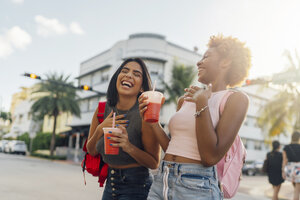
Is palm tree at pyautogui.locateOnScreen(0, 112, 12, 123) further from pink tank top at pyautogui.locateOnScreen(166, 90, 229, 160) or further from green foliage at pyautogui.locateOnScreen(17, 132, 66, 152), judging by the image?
pink tank top at pyautogui.locateOnScreen(166, 90, 229, 160)

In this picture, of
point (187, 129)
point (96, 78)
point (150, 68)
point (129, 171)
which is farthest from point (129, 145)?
point (96, 78)

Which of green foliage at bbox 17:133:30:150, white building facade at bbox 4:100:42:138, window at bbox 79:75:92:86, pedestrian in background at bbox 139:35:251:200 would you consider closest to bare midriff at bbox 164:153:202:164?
pedestrian in background at bbox 139:35:251:200

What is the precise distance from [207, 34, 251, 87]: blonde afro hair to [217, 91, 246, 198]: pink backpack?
0.82 feet

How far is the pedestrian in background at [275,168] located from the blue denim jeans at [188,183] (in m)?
6.99

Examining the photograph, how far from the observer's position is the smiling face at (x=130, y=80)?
2496 mm

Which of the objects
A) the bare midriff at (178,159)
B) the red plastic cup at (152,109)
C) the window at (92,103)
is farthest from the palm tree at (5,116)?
the bare midriff at (178,159)

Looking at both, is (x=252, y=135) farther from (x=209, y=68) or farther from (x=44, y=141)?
(x=209, y=68)

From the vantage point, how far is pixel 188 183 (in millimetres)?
1773

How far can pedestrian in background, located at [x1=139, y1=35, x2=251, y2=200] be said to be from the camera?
174 cm

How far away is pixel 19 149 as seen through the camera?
33750 millimetres

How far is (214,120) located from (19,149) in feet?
117

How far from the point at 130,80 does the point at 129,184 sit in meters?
0.84

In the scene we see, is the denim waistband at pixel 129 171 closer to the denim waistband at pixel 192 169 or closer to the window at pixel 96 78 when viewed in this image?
the denim waistband at pixel 192 169

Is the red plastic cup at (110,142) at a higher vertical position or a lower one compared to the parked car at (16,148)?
higher
